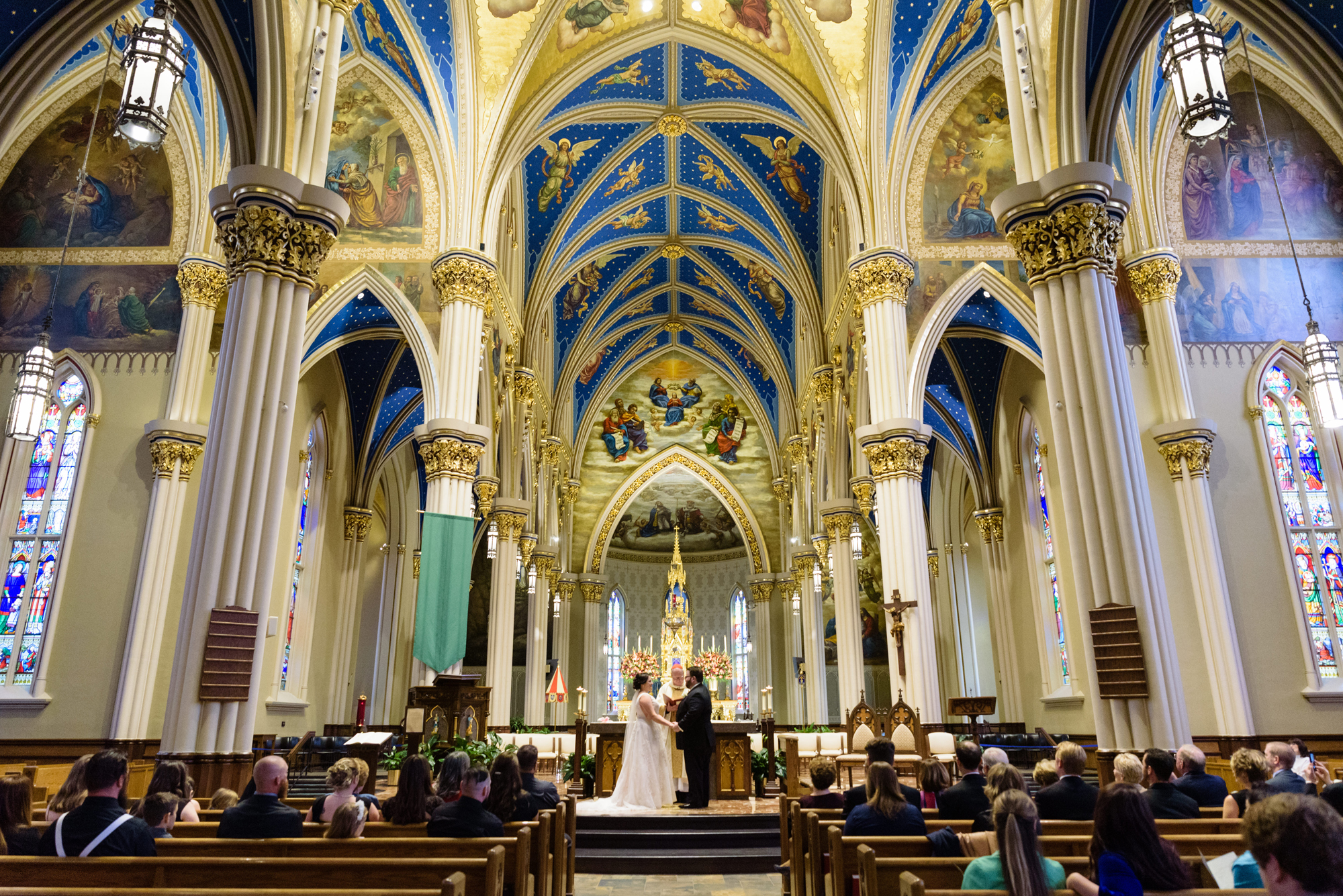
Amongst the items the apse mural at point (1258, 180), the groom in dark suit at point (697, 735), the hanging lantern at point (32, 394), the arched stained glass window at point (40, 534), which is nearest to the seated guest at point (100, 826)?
the groom in dark suit at point (697, 735)

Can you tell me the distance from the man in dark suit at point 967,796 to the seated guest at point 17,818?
14.8 feet

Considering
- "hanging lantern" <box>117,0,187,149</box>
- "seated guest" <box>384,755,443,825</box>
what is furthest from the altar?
"hanging lantern" <box>117,0,187,149</box>

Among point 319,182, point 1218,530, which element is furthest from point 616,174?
point 1218,530

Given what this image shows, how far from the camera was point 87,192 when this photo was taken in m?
14.8

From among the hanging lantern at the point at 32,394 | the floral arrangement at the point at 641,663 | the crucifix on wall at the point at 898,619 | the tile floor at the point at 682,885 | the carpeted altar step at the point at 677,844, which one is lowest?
the tile floor at the point at 682,885

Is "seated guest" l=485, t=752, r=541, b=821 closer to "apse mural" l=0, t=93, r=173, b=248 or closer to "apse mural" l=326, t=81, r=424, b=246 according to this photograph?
"apse mural" l=326, t=81, r=424, b=246

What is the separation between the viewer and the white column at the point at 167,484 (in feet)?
39.8

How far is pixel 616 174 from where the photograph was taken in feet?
68.4

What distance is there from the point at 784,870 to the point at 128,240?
14102mm

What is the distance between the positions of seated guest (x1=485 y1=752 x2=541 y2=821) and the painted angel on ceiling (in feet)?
52.4

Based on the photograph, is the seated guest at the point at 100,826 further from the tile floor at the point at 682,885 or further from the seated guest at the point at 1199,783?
the seated guest at the point at 1199,783

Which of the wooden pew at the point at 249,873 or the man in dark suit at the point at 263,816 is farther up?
the man in dark suit at the point at 263,816

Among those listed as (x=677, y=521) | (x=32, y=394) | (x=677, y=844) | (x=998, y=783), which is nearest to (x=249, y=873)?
(x=998, y=783)

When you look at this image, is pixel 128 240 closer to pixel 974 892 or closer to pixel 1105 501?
pixel 1105 501
